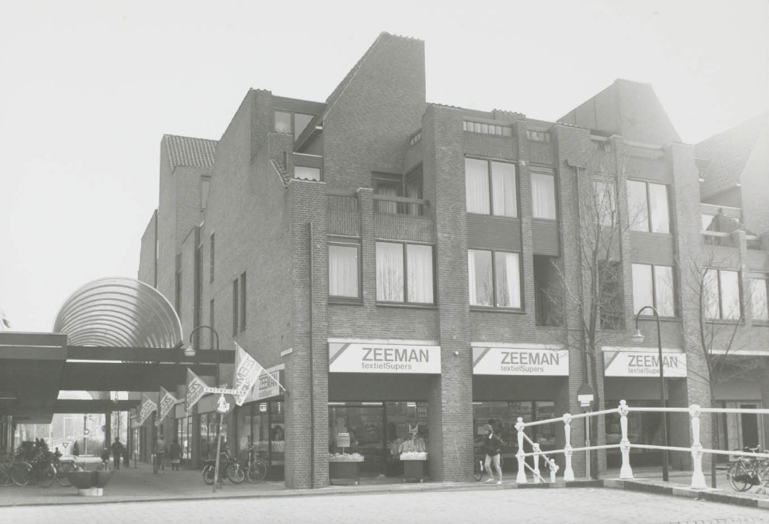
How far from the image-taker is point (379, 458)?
30625 mm

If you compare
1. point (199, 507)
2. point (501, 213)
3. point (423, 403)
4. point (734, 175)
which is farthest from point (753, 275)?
point (199, 507)

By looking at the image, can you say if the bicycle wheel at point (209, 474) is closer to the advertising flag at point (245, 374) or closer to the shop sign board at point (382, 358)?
the advertising flag at point (245, 374)

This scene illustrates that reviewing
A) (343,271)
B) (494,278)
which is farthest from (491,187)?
(343,271)

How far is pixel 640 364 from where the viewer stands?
103ft

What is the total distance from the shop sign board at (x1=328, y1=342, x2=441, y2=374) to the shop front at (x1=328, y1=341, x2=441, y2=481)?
0.04 m

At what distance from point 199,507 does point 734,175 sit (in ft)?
102

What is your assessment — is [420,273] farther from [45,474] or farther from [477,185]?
[45,474]

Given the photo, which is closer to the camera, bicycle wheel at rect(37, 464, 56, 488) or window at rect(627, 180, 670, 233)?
bicycle wheel at rect(37, 464, 56, 488)

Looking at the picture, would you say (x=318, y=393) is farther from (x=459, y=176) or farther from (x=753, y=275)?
(x=753, y=275)

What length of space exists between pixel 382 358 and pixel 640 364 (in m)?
9.85

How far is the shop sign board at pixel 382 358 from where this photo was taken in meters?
27.3

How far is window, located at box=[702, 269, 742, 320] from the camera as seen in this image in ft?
111

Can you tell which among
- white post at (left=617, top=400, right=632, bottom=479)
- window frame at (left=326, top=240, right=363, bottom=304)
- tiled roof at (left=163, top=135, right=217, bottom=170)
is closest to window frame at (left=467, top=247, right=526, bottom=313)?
window frame at (left=326, top=240, right=363, bottom=304)

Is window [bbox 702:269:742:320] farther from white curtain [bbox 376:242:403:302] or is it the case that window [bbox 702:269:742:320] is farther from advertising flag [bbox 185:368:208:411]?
advertising flag [bbox 185:368:208:411]
